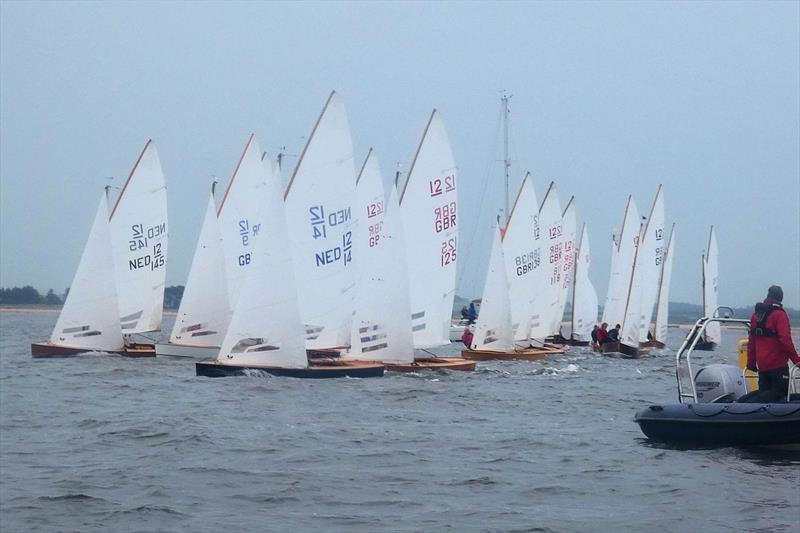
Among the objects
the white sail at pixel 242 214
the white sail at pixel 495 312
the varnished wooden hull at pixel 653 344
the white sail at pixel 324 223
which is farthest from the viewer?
the varnished wooden hull at pixel 653 344

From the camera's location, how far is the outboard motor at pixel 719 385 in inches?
550

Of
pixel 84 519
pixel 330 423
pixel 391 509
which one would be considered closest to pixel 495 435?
pixel 330 423

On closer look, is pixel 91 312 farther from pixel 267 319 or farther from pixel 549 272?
pixel 549 272

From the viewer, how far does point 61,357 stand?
2823cm

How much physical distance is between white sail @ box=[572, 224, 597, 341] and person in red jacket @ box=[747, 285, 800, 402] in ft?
105

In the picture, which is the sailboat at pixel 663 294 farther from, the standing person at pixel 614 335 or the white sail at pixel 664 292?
the standing person at pixel 614 335

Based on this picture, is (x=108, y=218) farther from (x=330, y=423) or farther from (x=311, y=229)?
(x=330, y=423)

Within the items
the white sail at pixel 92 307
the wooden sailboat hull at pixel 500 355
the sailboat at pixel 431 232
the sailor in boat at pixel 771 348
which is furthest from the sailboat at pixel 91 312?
the sailor in boat at pixel 771 348

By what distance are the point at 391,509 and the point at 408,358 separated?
14058 mm

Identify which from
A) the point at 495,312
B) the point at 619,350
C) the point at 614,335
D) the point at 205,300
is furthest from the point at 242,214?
the point at 614,335

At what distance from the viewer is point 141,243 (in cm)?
3131

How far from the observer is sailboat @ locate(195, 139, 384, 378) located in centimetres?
2178

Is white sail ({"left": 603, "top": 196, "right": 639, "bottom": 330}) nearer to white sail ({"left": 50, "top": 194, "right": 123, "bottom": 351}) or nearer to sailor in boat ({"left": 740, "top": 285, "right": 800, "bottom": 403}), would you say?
white sail ({"left": 50, "top": 194, "right": 123, "bottom": 351})

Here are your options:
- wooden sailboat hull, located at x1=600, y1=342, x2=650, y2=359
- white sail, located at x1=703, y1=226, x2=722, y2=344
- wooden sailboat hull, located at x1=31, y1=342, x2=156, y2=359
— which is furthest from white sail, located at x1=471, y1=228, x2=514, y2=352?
white sail, located at x1=703, y1=226, x2=722, y2=344
